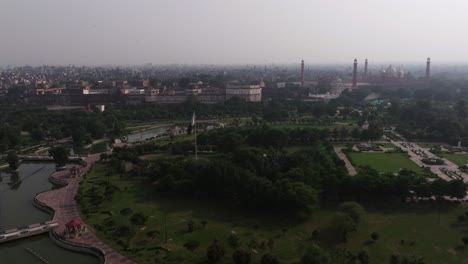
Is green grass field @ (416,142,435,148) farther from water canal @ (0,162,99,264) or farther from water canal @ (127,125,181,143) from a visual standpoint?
water canal @ (0,162,99,264)

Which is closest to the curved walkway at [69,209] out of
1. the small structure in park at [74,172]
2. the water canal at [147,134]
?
the small structure in park at [74,172]

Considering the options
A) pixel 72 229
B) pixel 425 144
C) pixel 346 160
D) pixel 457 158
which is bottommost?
pixel 425 144

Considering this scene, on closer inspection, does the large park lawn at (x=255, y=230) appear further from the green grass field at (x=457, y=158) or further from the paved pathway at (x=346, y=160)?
the green grass field at (x=457, y=158)

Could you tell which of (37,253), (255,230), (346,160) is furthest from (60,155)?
(346,160)

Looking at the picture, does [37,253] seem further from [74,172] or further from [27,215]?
[74,172]

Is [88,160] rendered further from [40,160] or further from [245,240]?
[245,240]

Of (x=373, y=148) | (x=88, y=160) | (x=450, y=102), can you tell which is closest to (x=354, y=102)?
(x=450, y=102)

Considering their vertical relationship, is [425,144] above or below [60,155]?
below
